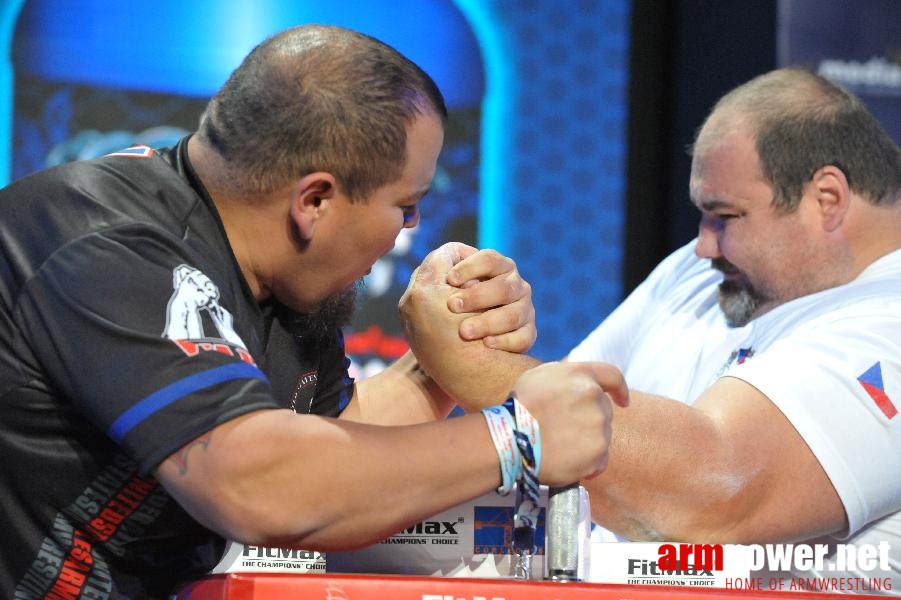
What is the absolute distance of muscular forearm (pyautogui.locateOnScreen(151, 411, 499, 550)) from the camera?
3.27 feet

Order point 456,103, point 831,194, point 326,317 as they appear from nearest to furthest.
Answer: point 326,317 < point 831,194 < point 456,103

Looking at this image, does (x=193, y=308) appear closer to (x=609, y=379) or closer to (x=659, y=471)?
(x=609, y=379)

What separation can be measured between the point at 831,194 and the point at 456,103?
145cm

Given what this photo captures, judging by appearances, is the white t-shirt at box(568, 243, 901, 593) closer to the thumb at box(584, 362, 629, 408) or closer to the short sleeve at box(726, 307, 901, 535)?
the short sleeve at box(726, 307, 901, 535)

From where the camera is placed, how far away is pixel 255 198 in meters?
1.29

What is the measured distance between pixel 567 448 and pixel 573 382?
0.25 ft

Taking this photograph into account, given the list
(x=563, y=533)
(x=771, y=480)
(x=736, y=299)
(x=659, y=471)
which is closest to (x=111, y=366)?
(x=563, y=533)

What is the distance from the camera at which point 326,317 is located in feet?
4.99

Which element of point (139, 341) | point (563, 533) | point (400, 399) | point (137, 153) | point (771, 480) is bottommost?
point (771, 480)

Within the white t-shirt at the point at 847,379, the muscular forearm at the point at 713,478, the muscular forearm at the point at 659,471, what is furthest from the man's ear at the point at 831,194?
the muscular forearm at the point at 659,471

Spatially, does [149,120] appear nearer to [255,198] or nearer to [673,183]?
[673,183]

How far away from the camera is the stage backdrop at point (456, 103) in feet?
10.3

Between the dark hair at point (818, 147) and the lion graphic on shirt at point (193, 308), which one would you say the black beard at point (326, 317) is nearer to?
the lion graphic on shirt at point (193, 308)

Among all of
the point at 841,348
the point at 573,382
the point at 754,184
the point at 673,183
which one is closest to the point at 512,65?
the point at 673,183
